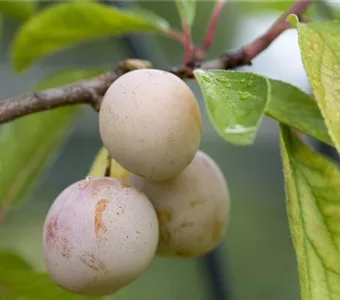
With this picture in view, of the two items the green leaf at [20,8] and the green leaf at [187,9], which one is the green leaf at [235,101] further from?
the green leaf at [20,8]

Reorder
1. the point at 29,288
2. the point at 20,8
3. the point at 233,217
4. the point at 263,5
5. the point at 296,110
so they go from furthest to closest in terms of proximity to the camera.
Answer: the point at 233,217 < the point at 263,5 < the point at 20,8 < the point at 29,288 < the point at 296,110

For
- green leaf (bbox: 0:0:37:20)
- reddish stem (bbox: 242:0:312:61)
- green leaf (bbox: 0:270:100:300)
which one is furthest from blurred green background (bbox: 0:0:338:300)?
reddish stem (bbox: 242:0:312:61)

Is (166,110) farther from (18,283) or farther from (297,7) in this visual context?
(18,283)

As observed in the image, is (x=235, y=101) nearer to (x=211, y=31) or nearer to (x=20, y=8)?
(x=211, y=31)

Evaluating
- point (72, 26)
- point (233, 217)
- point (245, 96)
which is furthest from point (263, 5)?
point (233, 217)

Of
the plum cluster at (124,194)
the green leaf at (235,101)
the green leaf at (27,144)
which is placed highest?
the green leaf at (235,101)

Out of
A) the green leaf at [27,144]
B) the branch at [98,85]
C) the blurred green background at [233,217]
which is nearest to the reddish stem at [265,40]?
the branch at [98,85]
